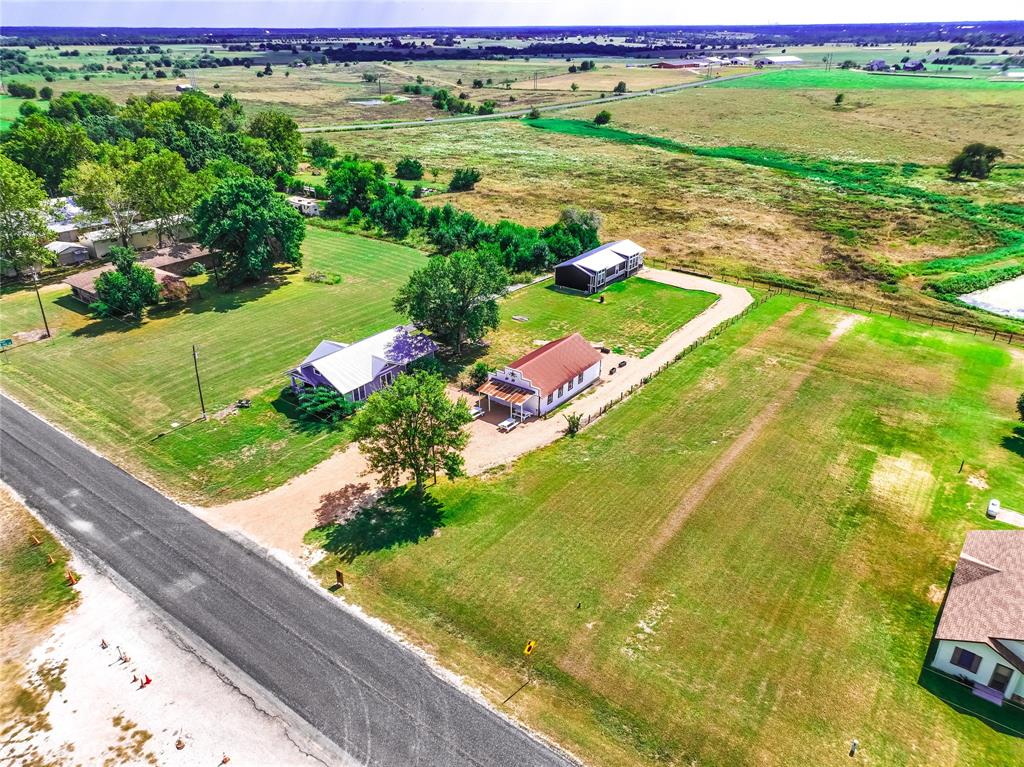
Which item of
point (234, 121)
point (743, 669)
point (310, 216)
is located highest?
point (234, 121)

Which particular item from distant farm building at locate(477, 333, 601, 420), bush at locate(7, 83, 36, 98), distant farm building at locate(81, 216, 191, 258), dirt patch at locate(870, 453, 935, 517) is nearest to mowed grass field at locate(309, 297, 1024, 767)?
dirt patch at locate(870, 453, 935, 517)

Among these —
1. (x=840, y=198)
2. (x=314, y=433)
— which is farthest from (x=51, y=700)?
(x=840, y=198)

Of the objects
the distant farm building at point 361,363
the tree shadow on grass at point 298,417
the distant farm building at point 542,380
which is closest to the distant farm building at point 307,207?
the distant farm building at point 361,363

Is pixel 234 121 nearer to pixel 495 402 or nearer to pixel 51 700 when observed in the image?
pixel 495 402

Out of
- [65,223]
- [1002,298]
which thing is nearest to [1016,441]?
[1002,298]

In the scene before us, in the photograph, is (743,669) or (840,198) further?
(840,198)

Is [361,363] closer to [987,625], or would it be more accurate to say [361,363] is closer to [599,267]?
[599,267]
